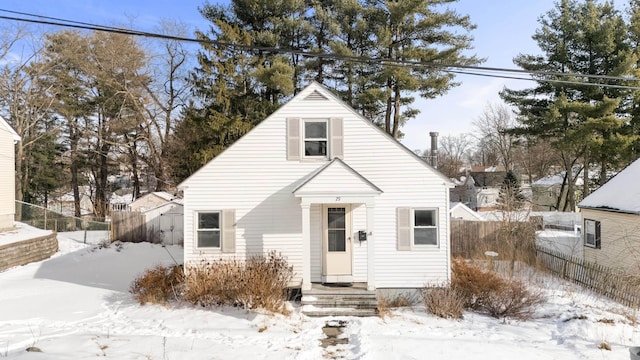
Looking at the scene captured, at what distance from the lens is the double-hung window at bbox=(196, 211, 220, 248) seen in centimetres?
1023

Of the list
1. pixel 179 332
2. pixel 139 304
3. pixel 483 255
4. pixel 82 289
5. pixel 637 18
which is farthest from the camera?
pixel 637 18

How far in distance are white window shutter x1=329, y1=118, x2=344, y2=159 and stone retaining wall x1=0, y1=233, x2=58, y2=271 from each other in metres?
12.4

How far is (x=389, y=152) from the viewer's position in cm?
1034

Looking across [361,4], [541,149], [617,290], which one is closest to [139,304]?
[617,290]

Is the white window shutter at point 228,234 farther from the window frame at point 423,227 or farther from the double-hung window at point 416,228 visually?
the window frame at point 423,227

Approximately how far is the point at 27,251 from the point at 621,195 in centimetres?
2270

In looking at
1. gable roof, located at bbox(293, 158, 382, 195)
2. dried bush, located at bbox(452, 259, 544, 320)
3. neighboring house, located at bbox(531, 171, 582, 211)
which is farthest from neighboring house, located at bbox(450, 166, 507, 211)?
gable roof, located at bbox(293, 158, 382, 195)

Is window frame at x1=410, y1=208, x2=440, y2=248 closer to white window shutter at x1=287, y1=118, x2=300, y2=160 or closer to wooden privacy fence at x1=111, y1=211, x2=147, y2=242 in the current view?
white window shutter at x1=287, y1=118, x2=300, y2=160

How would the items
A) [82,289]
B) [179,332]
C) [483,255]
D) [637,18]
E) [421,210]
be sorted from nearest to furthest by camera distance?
[179,332] < [421,210] < [82,289] < [483,255] < [637,18]

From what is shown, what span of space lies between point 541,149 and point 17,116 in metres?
46.0

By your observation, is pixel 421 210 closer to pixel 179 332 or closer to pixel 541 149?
pixel 179 332

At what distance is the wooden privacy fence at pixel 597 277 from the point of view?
10.2 m

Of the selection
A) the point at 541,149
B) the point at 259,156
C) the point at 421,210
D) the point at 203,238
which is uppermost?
the point at 541,149

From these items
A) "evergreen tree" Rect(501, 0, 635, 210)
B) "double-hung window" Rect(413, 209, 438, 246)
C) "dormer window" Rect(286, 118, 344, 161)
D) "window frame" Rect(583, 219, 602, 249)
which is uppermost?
"evergreen tree" Rect(501, 0, 635, 210)
